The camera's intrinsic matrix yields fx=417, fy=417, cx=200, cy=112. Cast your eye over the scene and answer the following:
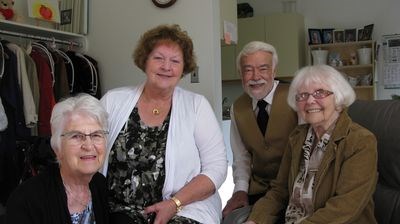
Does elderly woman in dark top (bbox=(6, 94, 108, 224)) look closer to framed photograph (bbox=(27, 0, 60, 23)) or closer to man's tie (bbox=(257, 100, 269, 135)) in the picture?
man's tie (bbox=(257, 100, 269, 135))

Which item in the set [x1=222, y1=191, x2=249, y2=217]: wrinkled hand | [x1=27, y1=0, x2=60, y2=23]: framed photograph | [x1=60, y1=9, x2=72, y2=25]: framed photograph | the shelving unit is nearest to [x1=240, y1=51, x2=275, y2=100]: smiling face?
[x1=222, y1=191, x2=249, y2=217]: wrinkled hand

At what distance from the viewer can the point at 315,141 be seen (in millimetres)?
1646

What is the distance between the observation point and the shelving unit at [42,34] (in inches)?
119

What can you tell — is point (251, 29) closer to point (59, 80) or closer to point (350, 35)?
point (350, 35)

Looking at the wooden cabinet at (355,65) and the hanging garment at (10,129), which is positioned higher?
the wooden cabinet at (355,65)

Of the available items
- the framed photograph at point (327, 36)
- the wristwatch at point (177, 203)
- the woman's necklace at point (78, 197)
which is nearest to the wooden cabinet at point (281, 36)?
the framed photograph at point (327, 36)

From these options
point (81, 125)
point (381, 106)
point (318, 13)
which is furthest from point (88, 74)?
point (318, 13)

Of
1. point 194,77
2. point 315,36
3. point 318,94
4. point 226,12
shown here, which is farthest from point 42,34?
point 315,36

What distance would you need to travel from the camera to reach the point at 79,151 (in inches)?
52.8

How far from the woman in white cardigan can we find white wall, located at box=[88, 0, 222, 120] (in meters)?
1.15

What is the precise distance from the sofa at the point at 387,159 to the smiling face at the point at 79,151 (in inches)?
42.1

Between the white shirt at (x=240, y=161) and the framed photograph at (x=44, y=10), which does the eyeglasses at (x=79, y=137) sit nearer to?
the white shirt at (x=240, y=161)

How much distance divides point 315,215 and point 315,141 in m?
0.30

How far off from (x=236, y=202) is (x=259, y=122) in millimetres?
405
